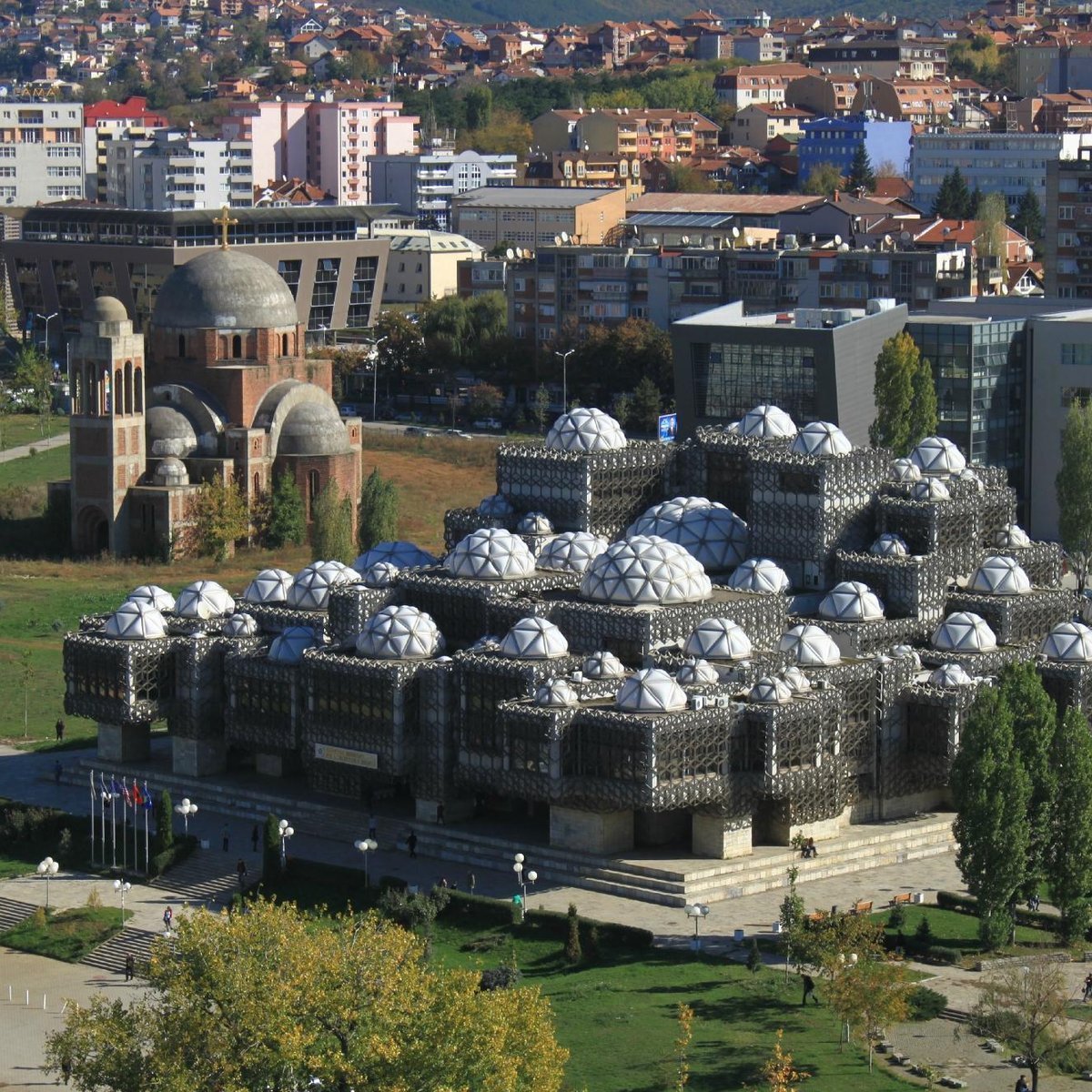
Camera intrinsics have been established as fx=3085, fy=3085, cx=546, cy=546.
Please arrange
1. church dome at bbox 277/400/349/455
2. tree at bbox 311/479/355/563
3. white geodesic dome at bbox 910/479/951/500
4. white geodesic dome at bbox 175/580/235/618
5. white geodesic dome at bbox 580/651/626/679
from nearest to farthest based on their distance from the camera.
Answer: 1. white geodesic dome at bbox 580/651/626/679
2. white geodesic dome at bbox 910/479/951/500
3. white geodesic dome at bbox 175/580/235/618
4. tree at bbox 311/479/355/563
5. church dome at bbox 277/400/349/455

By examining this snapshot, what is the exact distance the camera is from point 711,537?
9156cm

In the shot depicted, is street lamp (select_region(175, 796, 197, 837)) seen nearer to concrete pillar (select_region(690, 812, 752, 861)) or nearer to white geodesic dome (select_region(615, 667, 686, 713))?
white geodesic dome (select_region(615, 667, 686, 713))

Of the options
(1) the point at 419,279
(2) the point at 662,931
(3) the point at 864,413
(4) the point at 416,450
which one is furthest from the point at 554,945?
(1) the point at 419,279

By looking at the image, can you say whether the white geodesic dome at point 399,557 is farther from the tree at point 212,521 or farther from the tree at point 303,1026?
the tree at point 303,1026

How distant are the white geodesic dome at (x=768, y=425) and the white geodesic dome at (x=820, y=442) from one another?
367 cm

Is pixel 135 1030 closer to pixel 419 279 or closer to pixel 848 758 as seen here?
pixel 848 758

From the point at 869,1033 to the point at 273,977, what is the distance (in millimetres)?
14862

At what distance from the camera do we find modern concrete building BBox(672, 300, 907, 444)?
120438 millimetres

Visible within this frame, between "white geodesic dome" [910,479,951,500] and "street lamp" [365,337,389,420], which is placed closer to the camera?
"white geodesic dome" [910,479,951,500]

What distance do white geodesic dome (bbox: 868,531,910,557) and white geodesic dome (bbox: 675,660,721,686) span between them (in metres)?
10.8

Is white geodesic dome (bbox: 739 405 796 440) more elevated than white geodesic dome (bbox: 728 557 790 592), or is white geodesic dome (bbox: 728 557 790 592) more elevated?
white geodesic dome (bbox: 739 405 796 440)

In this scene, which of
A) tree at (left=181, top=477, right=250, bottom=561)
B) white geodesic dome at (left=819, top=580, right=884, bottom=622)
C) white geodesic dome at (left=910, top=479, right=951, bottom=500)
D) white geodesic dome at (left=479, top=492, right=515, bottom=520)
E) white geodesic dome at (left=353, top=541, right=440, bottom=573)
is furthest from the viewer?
tree at (left=181, top=477, right=250, bottom=561)

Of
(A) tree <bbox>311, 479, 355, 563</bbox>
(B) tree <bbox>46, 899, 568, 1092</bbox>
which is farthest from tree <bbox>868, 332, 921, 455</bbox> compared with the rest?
(B) tree <bbox>46, 899, 568, 1092</bbox>

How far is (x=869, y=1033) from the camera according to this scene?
217ft
